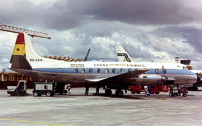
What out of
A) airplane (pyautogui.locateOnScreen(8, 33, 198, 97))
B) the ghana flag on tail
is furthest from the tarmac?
the ghana flag on tail

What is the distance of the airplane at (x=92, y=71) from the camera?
29500 millimetres

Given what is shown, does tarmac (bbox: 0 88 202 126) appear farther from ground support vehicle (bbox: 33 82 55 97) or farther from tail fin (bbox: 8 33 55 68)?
tail fin (bbox: 8 33 55 68)

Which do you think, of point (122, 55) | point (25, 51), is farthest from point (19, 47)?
point (122, 55)

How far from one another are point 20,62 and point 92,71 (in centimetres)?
1014

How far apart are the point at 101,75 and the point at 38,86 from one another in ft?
29.9

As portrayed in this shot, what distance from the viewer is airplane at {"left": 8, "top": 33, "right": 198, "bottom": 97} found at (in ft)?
96.8

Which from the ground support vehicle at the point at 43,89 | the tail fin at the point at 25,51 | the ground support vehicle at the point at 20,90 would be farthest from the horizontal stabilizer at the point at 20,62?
the ground support vehicle at the point at 43,89

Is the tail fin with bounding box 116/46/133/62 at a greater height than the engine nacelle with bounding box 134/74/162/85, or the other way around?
the tail fin with bounding box 116/46/133/62

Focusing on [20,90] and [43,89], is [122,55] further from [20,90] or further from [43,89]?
[20,90]

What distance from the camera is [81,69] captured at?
3058cm

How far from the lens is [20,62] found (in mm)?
29234

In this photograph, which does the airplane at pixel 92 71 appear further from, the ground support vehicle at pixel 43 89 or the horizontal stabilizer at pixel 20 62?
the ground support vehicle at pixel 43 89

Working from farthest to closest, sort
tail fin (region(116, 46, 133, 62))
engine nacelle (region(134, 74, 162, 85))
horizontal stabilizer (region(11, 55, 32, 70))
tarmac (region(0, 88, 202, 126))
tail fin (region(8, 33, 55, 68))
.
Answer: tail fin (region(116, 46, 133, 62)) < tail fin (region(8, 33, 55, 68)) < engine nacelle (region(134, 74, 162, 85)) < horizontal stabilizer (region(11, 55, 32, 70)) < tarmac (region(0, 88, 202, 126))

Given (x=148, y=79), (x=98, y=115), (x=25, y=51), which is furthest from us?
(x=25, y=51)
